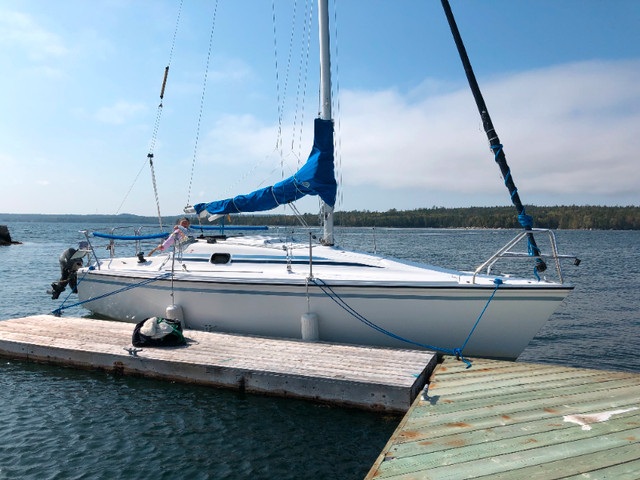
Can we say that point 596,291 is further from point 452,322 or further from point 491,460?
point 491,460

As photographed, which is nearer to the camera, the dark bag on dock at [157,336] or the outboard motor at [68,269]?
the dark bag on dock at [157,336]

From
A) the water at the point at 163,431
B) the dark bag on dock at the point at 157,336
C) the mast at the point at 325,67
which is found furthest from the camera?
the mast at the point at 325,67

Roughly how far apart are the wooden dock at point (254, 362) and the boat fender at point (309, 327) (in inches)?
8.7

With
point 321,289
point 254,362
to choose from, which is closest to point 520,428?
point 254,362

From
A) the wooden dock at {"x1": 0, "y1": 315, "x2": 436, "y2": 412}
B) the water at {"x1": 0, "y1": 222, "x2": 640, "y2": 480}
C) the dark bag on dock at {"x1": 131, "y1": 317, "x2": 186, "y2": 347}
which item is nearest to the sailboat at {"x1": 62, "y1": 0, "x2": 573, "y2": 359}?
the wooden dock at {"x1": 0, "y1": 315, "x2": 436, "y2": 412}

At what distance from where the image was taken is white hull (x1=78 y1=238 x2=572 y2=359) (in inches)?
285

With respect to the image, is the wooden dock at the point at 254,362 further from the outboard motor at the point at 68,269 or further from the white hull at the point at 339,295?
the outboard motor at the point at 68,269

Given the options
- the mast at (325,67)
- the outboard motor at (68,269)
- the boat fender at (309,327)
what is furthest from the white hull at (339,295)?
the mast at (325,67)

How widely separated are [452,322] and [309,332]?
96.0 inches

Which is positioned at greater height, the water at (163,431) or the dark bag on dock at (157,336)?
the dark bag on dock at (157,336)

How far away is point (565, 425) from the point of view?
4.42 m

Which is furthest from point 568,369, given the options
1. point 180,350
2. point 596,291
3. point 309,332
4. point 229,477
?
point 596,291

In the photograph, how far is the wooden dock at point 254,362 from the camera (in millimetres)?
6109

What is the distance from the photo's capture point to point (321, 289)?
26.1 ft
